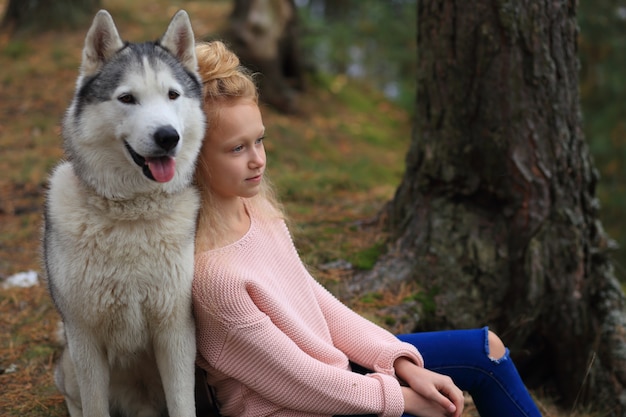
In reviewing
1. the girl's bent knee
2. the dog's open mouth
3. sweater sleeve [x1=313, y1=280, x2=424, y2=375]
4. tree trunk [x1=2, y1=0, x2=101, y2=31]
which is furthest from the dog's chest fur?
tree trunk [x1=2, y1=0, x2=101, y2=31]

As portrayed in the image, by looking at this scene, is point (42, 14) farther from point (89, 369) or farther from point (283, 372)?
point (283, 372)

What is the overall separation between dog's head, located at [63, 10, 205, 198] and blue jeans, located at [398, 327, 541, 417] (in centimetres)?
141

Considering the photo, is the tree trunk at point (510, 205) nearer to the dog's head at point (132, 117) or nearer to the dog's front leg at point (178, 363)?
the dog's front leg at point (178, 363)

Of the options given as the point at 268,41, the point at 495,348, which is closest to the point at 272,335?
the point at 495,348

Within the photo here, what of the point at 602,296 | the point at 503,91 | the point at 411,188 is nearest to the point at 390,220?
the point at 411,188

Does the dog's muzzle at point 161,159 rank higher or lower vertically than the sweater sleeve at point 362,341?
higher

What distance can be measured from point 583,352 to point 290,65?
18.3ft

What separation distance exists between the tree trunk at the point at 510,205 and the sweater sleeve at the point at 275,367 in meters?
1.25

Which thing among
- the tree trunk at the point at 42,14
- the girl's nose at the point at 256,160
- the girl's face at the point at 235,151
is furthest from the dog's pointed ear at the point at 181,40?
the tree trunk at the point at 42,14

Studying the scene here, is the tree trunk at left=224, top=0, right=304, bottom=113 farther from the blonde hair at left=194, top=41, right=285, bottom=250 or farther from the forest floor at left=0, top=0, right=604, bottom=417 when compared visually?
the blonde hair at left=194, top=41, right=285, bottom=250

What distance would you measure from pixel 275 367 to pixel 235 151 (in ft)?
2.89

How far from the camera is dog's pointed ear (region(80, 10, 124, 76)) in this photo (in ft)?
7.89

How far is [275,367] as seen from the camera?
2498 mm

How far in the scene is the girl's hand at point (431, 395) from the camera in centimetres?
269
